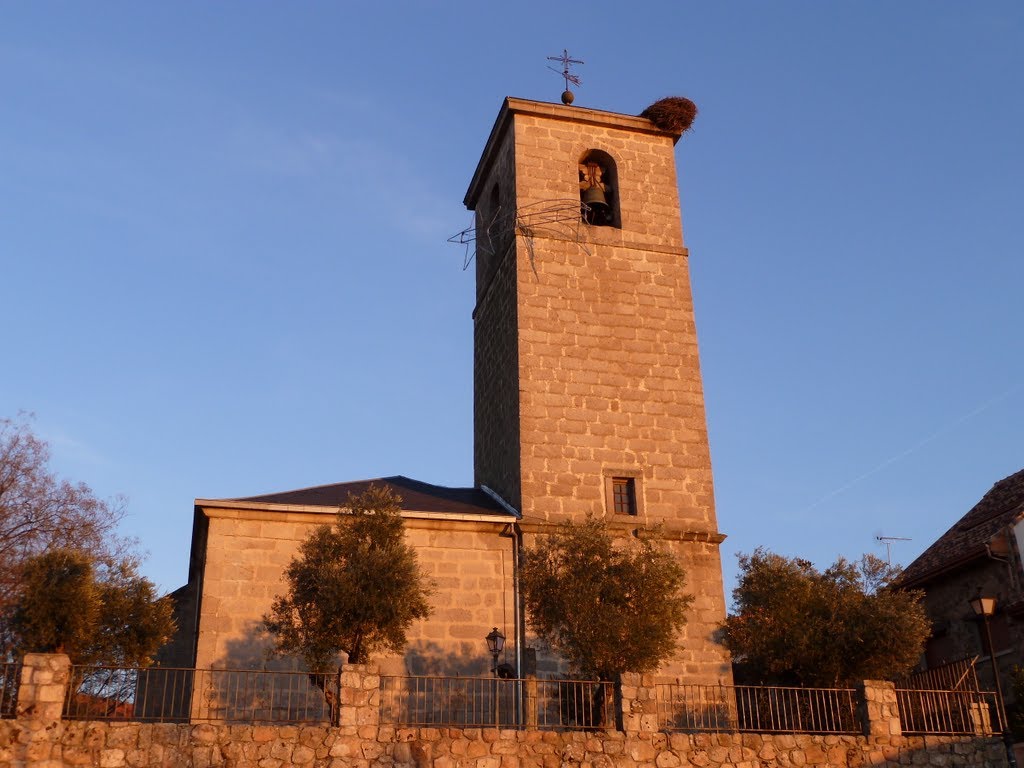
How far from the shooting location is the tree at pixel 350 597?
15523 mm

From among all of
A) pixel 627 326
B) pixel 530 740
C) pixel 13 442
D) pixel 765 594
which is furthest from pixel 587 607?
pixel 13 442

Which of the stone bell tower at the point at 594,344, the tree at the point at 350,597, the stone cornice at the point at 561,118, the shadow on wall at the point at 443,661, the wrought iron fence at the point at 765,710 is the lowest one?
the wrought iron fence at the point at 765,710

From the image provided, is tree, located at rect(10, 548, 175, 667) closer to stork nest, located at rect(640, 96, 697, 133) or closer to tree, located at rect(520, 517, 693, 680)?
tree, located at rect(520, 517, 693, 680)

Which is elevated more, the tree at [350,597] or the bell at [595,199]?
the bell at [595,199]

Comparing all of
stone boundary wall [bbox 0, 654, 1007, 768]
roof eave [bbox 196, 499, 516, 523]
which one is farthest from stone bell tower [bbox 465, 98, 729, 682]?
stone boundary wall [bbox 0, 654, 1007, 768]

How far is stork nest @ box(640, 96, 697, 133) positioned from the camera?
25.5 metres

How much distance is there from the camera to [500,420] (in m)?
23.2

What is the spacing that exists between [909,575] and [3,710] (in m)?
21.3

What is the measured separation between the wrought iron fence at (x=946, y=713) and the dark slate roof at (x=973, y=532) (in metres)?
5.34

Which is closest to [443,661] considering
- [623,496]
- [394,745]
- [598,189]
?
[394,745]

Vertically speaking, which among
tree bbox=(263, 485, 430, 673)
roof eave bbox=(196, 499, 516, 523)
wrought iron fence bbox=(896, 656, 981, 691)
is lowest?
wrought iron fence bbox=(896, 656, 981, 691)

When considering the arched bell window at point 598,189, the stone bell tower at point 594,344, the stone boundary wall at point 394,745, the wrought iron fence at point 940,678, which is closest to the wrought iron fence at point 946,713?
the stone boundary wall at point 394,745

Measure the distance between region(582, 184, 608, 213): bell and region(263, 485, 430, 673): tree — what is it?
10.9m

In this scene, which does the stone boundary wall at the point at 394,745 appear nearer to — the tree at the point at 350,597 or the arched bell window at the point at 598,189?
the tree at the point at 350,597
